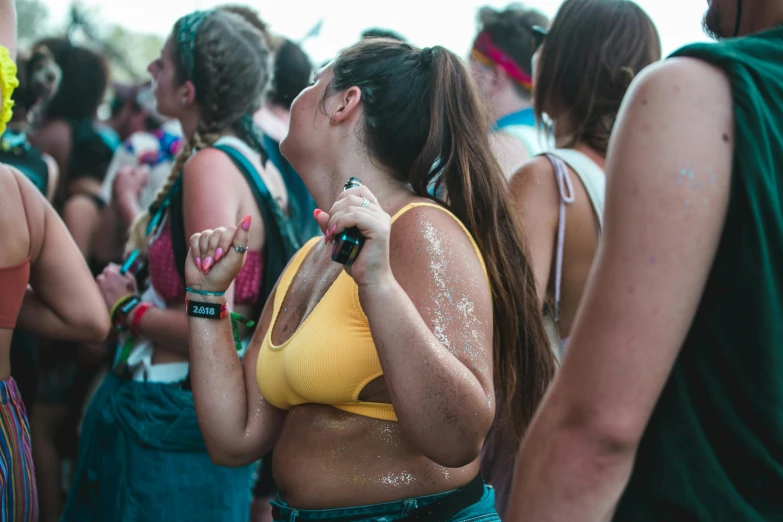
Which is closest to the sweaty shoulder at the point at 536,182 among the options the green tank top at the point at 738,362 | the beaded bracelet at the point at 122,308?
the green tank top at the point at 738,362

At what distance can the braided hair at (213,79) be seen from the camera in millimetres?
3096

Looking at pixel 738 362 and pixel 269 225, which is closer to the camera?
pixel 738 362

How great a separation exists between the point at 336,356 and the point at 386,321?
240mm

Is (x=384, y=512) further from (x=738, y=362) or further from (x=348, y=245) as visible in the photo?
(x=738, y=362)

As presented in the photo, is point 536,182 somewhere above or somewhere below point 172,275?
above

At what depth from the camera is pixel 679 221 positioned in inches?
41.0

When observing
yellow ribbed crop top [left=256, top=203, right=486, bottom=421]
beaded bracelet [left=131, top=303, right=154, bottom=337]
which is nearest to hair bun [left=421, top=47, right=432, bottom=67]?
yellow ribbed crop top [left=256, top=203, right=486, bottom=421]

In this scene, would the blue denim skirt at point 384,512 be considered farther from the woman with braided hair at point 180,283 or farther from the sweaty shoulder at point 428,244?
the woman with braided hair at point 180,283

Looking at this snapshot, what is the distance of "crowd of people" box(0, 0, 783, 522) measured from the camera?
1.06m

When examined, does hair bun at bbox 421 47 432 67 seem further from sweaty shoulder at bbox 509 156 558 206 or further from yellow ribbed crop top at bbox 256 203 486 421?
sweaty shoulder at bbox 509 156 558 206

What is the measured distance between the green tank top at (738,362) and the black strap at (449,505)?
2.14 ft

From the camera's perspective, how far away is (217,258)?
2039 mm

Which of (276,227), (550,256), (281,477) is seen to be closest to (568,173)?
(550,256)

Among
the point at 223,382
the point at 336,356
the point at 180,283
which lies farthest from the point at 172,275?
the point at 336,356
